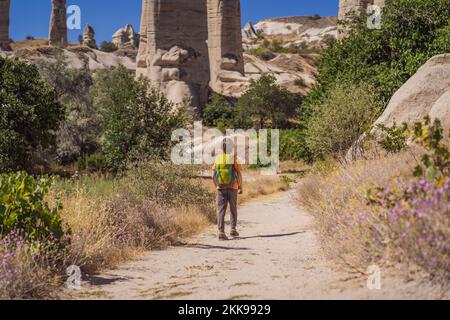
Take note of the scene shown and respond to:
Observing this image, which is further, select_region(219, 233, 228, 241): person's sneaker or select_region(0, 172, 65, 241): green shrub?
select_region(219, 233, 228, 241): person's sneaker

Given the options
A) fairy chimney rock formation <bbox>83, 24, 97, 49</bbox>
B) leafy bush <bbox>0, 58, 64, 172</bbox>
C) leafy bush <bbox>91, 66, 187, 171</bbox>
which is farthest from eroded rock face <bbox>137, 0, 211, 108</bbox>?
fairy chimney rock formation <bbox>83, 24, 97, 49</bbox>

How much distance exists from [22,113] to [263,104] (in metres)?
21.5

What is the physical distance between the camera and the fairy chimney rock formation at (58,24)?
6231 cm

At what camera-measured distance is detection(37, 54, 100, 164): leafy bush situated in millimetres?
29859

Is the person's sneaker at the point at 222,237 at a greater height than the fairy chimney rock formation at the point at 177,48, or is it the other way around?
the fairy chimney rock formation at the point at 177,48

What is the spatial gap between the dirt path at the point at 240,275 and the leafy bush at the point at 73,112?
20895mm

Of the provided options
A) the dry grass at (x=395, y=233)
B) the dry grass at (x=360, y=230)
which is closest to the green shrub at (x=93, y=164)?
the dry grass at (x=360, y=230)

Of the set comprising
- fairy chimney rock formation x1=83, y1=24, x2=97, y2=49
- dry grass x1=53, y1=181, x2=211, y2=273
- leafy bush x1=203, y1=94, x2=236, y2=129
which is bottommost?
dry grass x1=53, y1=181, x2=211, y2=273

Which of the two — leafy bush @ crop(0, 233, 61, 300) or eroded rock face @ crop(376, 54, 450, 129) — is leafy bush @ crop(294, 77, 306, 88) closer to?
eroded rock face @ crop(376, 54, 450, 129)

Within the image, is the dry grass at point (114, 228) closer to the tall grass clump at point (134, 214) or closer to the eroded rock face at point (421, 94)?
the tall grass clump at point (134, 214)

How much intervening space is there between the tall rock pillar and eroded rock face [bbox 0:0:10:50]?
954 inches

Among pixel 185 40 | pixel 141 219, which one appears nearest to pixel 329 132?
pixel 141 219

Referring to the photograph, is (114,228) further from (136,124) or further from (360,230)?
(136,124)

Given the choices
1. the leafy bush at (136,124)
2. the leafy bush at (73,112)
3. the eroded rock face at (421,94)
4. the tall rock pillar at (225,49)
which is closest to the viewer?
Result: the eroded rock face at (421,94)
